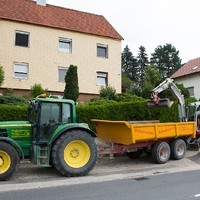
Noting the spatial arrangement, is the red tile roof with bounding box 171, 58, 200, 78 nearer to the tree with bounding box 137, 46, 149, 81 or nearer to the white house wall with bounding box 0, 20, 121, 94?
the white house wall with bounding box 0, 20, 121, 94

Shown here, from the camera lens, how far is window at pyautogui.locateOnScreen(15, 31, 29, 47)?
28.1m

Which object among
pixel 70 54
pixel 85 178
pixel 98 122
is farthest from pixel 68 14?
pixel 85 178

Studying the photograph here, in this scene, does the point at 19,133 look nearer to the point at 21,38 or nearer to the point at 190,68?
the point at 21,38

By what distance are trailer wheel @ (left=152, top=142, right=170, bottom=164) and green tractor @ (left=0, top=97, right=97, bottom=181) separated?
3031mm

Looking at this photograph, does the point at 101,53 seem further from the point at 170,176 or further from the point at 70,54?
the point at 170,176

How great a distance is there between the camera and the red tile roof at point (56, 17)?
28625 mm

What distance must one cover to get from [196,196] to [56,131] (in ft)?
15.6

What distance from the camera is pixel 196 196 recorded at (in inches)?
328

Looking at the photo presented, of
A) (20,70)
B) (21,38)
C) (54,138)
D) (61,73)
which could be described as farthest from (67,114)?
(61,73)

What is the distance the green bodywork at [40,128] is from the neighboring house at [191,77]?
94.6 feet

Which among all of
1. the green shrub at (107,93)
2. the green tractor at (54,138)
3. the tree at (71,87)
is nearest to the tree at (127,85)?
the green shrub at (107,93)

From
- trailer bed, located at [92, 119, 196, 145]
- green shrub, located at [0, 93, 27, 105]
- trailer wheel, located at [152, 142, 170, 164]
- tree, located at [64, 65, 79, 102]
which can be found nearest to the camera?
trailer bed, located at [92, 119, 196, 145]

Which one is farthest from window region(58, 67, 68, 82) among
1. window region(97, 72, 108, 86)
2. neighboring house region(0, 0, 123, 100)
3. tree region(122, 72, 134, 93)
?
tree region(122, 72, 134, 93)

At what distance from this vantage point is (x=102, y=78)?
3186 cm
